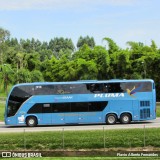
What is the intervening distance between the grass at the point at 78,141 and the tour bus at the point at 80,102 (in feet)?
23.5

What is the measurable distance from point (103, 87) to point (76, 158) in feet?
44.2

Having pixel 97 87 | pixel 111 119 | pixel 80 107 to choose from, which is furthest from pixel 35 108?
pixel 111 119

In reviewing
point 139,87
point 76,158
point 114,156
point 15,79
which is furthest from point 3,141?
point 15,79

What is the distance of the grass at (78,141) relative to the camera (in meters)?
22.4

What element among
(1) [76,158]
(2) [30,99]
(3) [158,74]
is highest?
(3) [158,74]

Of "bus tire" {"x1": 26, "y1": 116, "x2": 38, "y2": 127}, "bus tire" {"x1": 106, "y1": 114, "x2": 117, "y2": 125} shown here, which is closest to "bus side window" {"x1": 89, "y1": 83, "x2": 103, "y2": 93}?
"bus tire" {"x1": 106, "y1": 114, "x2": 117, "y2": 125}

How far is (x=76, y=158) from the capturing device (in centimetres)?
1923

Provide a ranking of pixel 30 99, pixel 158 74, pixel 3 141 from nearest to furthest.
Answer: pixel 3 141 < pixel 30 99 < pixel 158 74

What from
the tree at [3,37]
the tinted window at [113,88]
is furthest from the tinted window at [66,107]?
the tree at [3,37]

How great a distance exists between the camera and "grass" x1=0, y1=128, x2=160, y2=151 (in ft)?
73.6

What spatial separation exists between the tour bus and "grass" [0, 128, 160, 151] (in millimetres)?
7162

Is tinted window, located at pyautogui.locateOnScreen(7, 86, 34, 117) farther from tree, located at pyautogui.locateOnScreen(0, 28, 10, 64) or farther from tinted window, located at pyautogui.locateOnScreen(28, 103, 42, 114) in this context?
tree, located at pyautogui.locateOnScreen(0, 28, 10, 64)

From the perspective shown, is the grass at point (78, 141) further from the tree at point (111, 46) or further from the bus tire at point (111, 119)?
the tree at point (111, 46)

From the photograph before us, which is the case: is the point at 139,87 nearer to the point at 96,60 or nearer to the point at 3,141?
the point at 3,141
